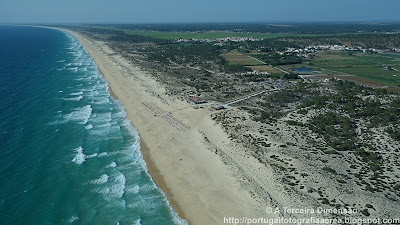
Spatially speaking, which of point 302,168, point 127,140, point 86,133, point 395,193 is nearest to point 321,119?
point 302,168

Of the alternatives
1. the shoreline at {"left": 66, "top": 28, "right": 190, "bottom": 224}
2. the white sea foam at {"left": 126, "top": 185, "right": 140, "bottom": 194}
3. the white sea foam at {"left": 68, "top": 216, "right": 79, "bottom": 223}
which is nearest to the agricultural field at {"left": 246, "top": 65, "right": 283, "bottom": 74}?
the shoreline at {"left": 66, "top": 28, "right": 190, "bottom": 224}

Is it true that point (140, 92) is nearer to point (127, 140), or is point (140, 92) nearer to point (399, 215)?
point (127, 140)

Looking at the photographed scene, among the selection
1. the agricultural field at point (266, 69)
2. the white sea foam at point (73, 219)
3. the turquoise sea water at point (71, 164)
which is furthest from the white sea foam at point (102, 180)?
the agricultural field at point (266, 69)

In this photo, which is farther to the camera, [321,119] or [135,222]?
[321,119]

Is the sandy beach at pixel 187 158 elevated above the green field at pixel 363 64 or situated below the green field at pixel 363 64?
below

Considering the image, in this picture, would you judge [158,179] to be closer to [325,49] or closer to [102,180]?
[102,180]

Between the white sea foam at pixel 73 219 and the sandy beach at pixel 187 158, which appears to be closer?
the white sea foam at pixel 73 219

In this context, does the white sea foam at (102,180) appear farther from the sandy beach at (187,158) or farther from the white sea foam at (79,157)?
the sandy beach at (187,158)
